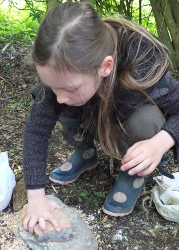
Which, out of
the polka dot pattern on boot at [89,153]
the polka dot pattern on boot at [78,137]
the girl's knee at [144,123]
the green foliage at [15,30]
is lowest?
the polka dot pattern on boot at [89,153]

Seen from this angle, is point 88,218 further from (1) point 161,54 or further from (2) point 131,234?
(1) point 161,54

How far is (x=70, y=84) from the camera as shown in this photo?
4.54 feet

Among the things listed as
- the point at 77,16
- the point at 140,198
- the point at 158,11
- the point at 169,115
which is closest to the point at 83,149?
the point at 140,198

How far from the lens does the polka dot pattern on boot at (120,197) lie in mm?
1777

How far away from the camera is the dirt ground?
164 centimetres

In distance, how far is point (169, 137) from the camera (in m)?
1.63

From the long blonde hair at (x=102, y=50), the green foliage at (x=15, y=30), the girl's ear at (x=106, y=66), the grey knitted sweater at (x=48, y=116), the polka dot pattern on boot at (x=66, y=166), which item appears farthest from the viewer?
the green foliage at (x=15, y=30)

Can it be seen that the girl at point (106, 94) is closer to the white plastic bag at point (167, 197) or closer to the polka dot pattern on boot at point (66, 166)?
the white plastic bag at point (167, 197)

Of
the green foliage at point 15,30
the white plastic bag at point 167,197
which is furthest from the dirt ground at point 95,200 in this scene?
the green foliage at point 15,30

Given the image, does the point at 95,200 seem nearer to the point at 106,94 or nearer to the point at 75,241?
the point at 75,241

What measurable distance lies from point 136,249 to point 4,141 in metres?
1.20

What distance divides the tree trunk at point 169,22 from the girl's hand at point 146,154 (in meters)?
→ 1.80

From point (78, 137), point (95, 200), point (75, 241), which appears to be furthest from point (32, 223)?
point (78, 137)

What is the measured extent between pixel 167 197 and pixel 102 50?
2.86 ft
